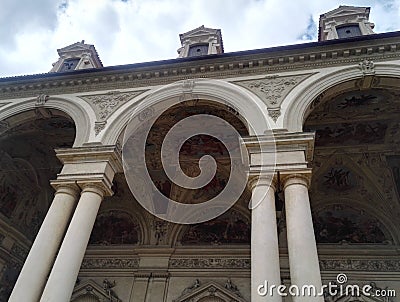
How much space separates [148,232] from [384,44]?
32.4ft

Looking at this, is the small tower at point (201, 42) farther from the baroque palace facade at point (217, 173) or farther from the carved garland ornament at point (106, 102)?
the carved garland ornament at point (106, 102)

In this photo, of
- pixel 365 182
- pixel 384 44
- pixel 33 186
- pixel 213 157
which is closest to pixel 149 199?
pixel 213 157

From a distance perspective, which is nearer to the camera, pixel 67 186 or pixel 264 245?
pixel 264 245

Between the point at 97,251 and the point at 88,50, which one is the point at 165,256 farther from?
the point at 88,50

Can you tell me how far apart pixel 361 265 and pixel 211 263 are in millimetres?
4926

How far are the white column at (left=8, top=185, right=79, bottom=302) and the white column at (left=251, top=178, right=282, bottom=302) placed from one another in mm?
3866

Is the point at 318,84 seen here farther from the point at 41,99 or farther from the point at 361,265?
the point at 41,99

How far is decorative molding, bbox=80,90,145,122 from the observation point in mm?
8852

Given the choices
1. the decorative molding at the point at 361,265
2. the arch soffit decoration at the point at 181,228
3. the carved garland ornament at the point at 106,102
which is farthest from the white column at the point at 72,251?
the decorative molding at the point at 361,265

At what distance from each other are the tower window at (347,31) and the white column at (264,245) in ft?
23.1

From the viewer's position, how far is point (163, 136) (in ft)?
36.8

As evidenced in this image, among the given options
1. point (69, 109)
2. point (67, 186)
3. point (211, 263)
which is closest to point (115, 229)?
point (211, 263)

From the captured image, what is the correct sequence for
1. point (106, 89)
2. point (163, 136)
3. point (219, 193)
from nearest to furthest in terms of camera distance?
point (106, 89), point (163, 136), point (219, 193)

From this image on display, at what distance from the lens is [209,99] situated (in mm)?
8531
